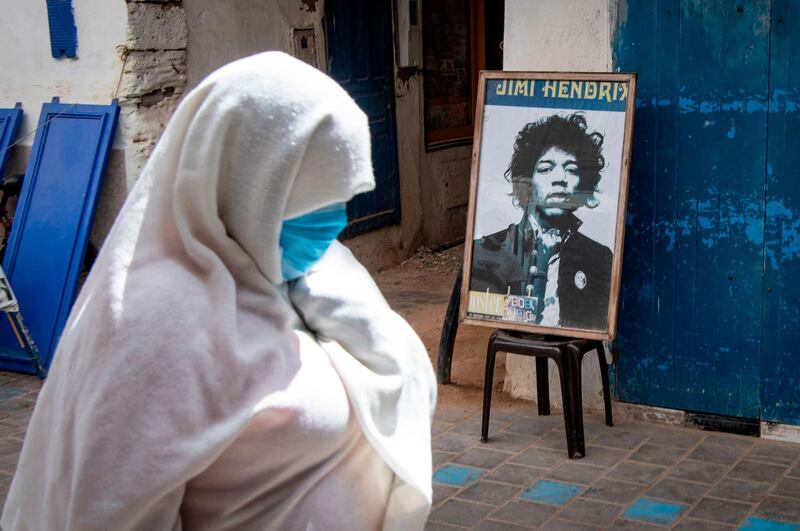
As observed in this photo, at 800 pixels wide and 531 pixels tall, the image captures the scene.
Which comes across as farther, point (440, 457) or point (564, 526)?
point (440, 457)

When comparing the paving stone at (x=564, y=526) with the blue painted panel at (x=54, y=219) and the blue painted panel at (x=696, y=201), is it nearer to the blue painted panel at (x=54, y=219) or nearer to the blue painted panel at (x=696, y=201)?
the blue painted panel at (x=696, y=201)

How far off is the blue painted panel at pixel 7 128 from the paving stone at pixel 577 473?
14.5 ft

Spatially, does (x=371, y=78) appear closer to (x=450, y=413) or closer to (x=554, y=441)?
(x=450, y=413)

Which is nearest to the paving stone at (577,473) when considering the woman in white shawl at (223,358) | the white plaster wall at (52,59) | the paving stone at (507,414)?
the paving stone at (507,414)

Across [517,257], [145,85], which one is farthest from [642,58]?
[145,85]

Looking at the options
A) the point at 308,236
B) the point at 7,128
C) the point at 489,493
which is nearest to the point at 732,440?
the point at 489,493

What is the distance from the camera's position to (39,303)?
22.4 ft

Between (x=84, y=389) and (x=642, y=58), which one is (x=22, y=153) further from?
(x=84, y=389)

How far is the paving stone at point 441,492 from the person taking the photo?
15.5ft

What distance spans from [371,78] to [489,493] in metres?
5.10

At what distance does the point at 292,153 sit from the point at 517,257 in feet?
11.9

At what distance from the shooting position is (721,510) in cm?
449

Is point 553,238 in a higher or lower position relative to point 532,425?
higher

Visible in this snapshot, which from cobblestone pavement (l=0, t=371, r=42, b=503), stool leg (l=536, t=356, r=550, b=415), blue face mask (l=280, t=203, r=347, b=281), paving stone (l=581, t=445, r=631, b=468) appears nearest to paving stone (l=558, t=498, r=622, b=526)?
paving stone (l=581, t=445, r=631, b=468)
